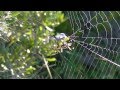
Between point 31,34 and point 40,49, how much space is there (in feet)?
0.20

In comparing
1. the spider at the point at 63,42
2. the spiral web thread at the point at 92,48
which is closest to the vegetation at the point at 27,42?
the spider at the point at 63,42

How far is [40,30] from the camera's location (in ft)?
4.04

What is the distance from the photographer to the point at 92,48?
1557 mm

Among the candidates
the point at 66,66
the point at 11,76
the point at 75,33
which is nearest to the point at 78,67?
the point at 66,66

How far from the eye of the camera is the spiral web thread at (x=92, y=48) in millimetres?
1467

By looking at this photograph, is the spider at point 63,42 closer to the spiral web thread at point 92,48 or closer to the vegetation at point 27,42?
the vegetation at point 27,42

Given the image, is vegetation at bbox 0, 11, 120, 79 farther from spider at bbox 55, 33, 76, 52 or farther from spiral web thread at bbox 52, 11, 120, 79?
spiral web thread at bbox 52, 11, 120, 79

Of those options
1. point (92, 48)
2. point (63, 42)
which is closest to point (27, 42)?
point (63, 42)

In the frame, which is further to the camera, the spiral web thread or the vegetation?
the spiral web thread

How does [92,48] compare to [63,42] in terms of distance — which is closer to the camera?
[63,42]

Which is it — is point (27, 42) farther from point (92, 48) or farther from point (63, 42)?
point (92, 48)

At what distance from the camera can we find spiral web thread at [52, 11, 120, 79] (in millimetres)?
1467

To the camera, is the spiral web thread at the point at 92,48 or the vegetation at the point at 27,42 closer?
the vegetation at the point at 27,42

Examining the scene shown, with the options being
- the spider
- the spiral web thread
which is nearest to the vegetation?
the spider
